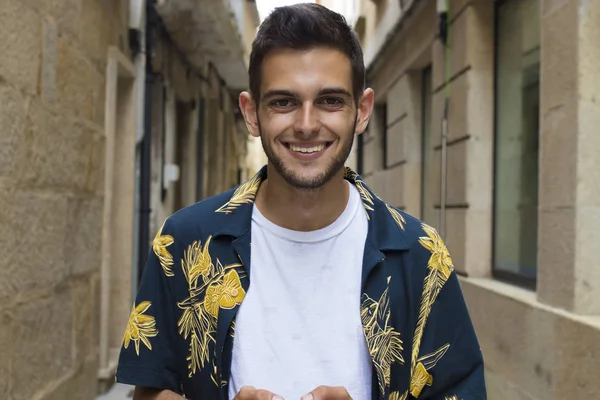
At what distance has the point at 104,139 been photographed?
4621 mm

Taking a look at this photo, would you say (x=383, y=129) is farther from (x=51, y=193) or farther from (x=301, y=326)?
(x=301, y=326)

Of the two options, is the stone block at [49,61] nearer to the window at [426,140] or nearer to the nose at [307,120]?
the nose at [307,120]

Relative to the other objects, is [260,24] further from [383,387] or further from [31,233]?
[31,233]

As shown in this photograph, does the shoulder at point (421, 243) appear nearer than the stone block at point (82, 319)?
Yes

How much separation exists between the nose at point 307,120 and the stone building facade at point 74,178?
1.76 metres

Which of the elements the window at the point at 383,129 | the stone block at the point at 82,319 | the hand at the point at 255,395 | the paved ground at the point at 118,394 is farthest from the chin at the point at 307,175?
the window at the point at 383,129

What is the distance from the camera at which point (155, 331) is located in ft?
5.08

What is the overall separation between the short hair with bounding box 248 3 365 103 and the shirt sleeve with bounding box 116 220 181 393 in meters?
0.50

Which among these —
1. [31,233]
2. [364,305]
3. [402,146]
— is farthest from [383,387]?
[402,146]

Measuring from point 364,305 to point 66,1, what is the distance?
301 cm

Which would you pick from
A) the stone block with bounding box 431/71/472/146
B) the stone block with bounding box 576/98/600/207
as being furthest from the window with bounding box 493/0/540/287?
the stone block with bounding box 576/98/600/207

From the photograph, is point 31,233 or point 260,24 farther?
point 31,233

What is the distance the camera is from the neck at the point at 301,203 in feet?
5.41

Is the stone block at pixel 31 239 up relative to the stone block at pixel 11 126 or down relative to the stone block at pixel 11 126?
down
